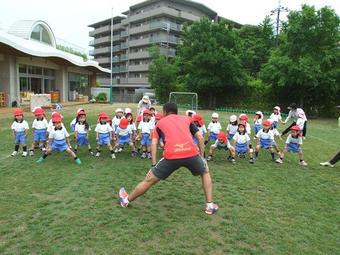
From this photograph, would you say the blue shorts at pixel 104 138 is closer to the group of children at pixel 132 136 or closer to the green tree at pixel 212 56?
the group of children at pixel 132 136

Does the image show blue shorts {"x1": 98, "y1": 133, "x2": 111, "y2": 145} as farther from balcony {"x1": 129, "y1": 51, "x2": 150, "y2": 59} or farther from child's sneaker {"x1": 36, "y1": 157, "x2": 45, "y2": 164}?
balcony {"x1": 129, "y1": 51, "x2": 150, "y2": 59}

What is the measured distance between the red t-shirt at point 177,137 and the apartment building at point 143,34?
5143cm

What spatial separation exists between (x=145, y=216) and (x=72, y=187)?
6.51 ft

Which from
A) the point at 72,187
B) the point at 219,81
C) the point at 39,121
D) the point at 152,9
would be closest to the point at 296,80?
the point at 219,81

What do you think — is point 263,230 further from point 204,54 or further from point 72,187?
point 204,54

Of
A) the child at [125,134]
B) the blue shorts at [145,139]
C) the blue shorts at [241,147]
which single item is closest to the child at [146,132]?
the blue shorts at [145,139]

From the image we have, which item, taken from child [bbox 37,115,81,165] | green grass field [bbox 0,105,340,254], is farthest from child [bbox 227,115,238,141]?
child [bbox 37,115,81,165]

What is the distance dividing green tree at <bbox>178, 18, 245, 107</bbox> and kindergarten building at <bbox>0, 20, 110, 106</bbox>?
10.3 metres

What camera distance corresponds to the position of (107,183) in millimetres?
6684

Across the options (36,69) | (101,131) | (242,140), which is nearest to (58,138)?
(101,131)

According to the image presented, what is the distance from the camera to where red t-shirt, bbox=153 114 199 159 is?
192 inches

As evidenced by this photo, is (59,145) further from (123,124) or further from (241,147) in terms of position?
(241,147)

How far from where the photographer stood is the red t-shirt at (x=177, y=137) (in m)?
4.88

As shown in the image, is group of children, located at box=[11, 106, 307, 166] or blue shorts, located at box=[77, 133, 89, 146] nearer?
group of children, located at box=[11, 106, 307, 166]
